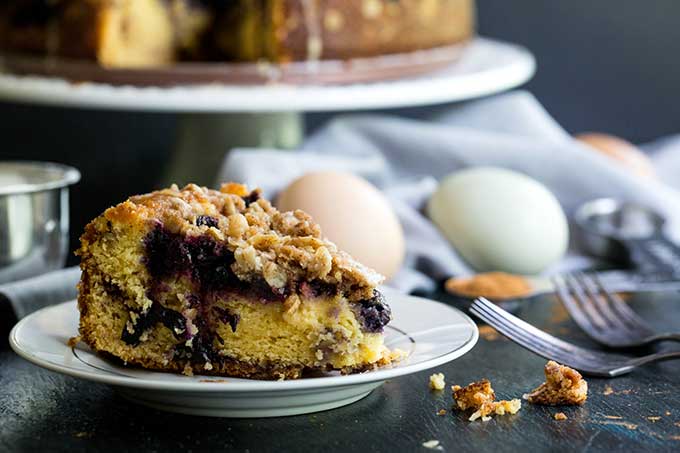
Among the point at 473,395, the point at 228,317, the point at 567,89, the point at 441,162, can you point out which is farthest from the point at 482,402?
the point at 567,89

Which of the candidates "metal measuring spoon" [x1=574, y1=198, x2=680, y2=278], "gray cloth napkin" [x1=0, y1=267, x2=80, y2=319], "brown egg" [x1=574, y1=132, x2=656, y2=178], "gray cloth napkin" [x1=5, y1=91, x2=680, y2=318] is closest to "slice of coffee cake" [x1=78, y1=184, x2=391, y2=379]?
"gray cloth napkin" [x1=0, y1=267, x2=80, y2=319]

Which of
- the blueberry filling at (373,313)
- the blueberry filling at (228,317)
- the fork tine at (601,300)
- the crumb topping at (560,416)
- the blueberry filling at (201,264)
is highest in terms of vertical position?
the blueberry filling at (201,264)

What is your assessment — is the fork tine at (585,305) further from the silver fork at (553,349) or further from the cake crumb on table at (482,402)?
the cake crumb on table at (482,402)

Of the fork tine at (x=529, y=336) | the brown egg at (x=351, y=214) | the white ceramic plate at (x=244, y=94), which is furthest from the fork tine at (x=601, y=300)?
the white ceramic plate at (x=244, y=94)

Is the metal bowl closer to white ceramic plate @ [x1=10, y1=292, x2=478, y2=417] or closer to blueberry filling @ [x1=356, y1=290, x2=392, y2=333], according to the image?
white ceramic plate @ [x1=10, y1=292, x2=478, y2=417]

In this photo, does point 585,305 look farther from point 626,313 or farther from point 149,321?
point 149,321

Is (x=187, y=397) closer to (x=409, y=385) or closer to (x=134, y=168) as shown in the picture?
(x=409, y=385)
